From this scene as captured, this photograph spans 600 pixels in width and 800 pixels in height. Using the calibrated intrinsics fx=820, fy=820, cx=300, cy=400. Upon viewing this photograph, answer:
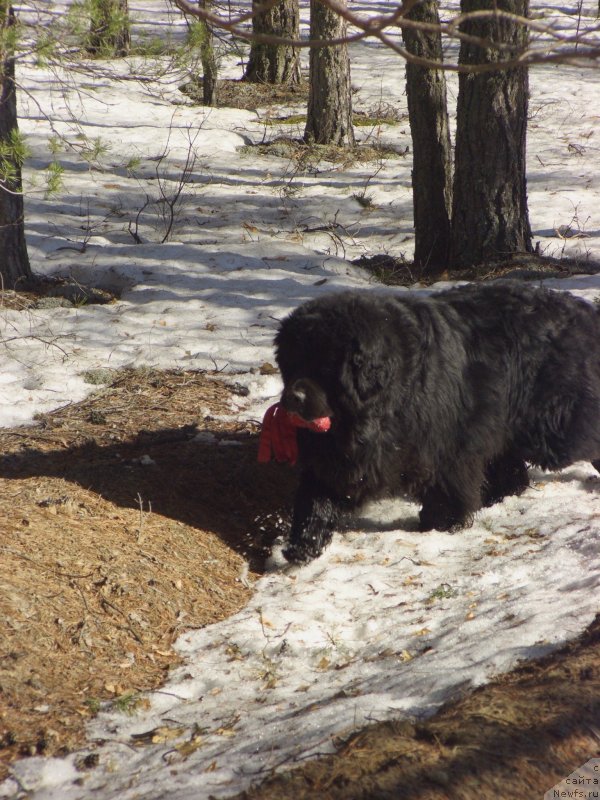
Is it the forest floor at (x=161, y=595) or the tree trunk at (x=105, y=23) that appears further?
the tree trunk at (x=105, y=23)

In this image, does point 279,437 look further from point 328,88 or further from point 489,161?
point 328,88

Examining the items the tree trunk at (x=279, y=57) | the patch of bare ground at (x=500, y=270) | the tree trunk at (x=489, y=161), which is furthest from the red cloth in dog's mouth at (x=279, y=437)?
the tree trunk at (x=279, y=57)

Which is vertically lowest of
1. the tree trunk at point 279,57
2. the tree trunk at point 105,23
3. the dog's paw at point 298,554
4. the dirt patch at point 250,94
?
the dog's paw at point 298,554

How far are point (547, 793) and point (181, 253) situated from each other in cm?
779

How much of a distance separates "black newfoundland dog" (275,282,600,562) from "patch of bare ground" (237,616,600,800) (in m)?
1.77

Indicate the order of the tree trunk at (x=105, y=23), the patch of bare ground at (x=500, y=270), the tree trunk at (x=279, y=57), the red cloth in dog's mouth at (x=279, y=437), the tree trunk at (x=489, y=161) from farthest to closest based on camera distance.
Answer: the tree trunk at (x=279, y=57) → the patch of bare ground at (x=500, y=270) → the tree trunk at (x=489, y=161) → the red cloth in dog's mouth at (x=279, y=437) → the tree trunk at (x=105, y=23)

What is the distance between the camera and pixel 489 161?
27.2 feet

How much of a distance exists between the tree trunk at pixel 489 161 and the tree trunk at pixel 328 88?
3.90 m

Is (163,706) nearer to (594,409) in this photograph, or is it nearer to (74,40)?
(594,409)

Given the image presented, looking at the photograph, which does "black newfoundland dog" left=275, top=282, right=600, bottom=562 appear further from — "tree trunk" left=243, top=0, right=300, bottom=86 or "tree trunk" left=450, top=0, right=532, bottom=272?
"tree trunk" left=243, top=0, right=300, bottom=86

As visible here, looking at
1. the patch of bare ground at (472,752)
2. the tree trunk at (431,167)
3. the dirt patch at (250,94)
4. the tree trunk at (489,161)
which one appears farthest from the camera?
the dirt patch at (250,94)

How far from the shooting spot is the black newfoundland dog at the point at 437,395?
433cm

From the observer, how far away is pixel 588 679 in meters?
2.97

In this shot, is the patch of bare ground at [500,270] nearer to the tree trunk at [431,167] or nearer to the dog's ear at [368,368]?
the tree trunk at [431,167]
